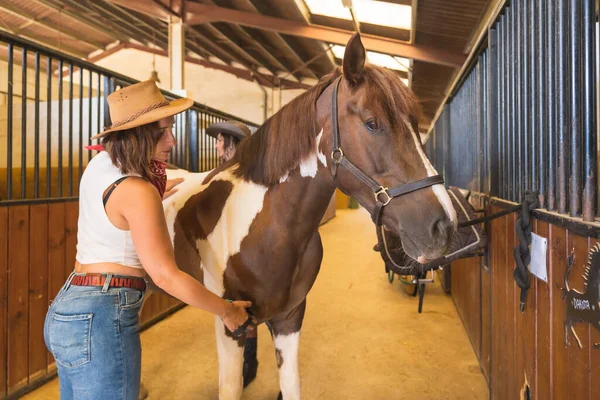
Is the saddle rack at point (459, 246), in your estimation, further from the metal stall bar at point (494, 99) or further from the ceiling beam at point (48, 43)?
the ceiling beam at point (48, 43)

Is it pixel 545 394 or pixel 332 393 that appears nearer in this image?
pixel 545 394

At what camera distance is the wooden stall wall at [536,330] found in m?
0.90

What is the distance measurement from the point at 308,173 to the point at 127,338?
0.72 m

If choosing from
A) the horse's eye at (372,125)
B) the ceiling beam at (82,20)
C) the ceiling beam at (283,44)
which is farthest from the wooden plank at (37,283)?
the ceiling beam at (82,20)

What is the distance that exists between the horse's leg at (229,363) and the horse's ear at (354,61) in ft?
3.25

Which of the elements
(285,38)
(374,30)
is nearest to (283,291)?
(374,30)

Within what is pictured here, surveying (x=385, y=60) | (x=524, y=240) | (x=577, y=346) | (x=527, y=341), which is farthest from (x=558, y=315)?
(x=385, y=60)

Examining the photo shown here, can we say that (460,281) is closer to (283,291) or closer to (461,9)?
(283,291)

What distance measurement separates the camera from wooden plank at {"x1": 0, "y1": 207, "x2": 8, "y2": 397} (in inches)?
75.6

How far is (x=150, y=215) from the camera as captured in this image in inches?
36.0

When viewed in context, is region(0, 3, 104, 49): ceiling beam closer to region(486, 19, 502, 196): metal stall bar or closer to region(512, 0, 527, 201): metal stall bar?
region(486, 19, 502, 196): metal stall bar

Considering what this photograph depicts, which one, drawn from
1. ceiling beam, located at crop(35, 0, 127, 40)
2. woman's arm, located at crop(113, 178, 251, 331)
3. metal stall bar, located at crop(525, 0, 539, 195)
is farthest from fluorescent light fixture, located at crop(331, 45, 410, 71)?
woman's arm, located at crop(113, 178, 251, 331)

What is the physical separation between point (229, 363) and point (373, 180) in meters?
0.92

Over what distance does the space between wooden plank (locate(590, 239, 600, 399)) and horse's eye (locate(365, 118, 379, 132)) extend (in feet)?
1.88
